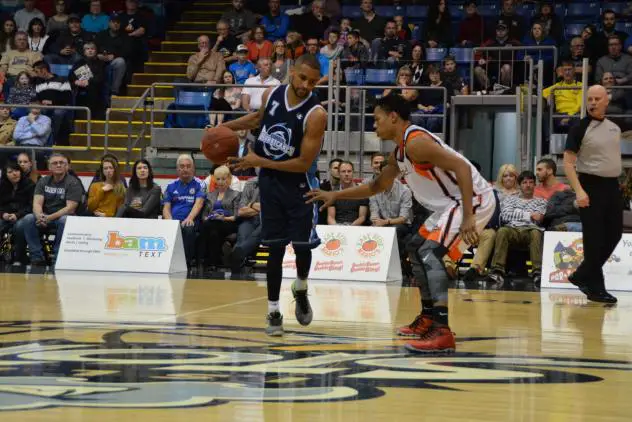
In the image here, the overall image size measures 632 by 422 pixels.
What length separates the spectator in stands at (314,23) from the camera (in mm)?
18219

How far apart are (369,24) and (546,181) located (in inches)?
214

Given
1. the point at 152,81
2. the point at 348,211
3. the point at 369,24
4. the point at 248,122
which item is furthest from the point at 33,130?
the point at 248,122

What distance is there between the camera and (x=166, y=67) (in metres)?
19.7

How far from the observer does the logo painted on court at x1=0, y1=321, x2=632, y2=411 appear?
16.1ft

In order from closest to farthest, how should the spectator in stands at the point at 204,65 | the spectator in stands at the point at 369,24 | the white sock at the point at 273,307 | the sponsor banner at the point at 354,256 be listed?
1. the white sock at the point at 273,307
2. the sponsor banner at the point at 354,256
3. the spectator in stands at the point at 204,65
4. the spectator in stands at the point at 369,24

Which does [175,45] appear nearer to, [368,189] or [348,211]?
[348,211]

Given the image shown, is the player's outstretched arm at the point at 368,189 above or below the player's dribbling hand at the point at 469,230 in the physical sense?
above

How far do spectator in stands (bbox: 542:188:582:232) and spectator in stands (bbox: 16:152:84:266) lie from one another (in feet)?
17.8

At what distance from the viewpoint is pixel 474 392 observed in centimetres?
520

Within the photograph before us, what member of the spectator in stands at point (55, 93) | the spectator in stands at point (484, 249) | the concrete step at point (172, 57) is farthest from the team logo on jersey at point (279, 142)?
the concrete step at point (172, 57)

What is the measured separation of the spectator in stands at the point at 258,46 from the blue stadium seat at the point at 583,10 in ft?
14.9

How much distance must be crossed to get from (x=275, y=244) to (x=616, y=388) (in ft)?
8.69

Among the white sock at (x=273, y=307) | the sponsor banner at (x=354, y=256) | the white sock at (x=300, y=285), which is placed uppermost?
the sponsor banner at (x=354, y=256)

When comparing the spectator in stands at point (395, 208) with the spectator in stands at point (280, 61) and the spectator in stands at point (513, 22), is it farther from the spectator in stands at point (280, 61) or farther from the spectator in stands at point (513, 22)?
the spectator in stands at point (513, 22)
